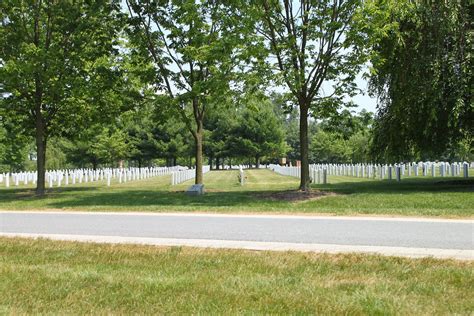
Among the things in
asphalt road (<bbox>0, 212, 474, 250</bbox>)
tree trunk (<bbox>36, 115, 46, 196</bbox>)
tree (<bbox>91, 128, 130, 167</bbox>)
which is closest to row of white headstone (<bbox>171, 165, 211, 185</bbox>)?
tree trunk (<bbox>36, 115, 46, 196</bbox>)

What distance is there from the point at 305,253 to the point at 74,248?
3456mm

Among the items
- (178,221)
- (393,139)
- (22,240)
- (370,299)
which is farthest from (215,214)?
(393,139)

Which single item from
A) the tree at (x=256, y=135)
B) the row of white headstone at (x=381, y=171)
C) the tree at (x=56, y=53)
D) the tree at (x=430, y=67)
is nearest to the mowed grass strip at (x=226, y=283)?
the tree at (x=430, y=67)

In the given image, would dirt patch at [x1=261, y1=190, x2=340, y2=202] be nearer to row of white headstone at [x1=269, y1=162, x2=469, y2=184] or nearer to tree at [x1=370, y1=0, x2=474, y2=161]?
tree at [x1=370, y1=0, x2=474, y2=161]

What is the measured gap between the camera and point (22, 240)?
309 inches

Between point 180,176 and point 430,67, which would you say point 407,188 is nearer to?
point 430,67

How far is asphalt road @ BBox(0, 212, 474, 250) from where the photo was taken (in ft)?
25.0

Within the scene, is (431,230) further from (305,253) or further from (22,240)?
(22,240)

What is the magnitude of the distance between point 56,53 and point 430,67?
1346 cm

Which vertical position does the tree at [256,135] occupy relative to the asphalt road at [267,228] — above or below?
above

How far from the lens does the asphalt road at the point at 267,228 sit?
25.0 feet

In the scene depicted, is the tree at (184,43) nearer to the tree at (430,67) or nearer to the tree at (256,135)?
the tree at (430,67)

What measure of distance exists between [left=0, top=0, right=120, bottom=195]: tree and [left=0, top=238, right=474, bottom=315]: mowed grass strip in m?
12.3

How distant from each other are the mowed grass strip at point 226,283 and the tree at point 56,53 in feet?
40.3
